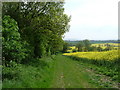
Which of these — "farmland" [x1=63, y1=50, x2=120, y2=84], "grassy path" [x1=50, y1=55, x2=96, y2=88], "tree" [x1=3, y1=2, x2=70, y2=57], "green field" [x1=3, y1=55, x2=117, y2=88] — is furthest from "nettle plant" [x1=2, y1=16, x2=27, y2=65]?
"farmland" [x1=63, y1=50, x2=120, y2=84]

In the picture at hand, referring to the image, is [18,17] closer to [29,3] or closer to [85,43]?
[29,3]

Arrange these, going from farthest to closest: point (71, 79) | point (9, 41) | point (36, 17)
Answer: point (36, 17) < point (71, 79) < point (9, 41)

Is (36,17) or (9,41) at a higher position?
(36,17)

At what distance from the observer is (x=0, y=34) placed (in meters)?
11.1

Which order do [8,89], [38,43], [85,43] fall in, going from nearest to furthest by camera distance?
1. [8,89]
2. [38,43]
3. [85,43]

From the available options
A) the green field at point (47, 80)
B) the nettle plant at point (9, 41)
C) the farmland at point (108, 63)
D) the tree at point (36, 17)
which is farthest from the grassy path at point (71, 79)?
the tree at point (36, 17)

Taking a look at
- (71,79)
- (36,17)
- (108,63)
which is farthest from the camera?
(108,63)

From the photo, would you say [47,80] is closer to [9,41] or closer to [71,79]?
[71,79]

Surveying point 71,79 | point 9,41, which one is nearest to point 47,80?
point 71,79

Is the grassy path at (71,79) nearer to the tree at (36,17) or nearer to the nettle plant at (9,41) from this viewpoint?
the nettle plant at (9,41)

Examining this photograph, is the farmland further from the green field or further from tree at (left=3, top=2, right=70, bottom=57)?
tree at (left=3, top=2, right=70, bottom=57)

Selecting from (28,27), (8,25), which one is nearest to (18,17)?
(28,27)

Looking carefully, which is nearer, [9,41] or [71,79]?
[9,41]

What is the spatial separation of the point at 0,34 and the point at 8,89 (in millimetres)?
4588
